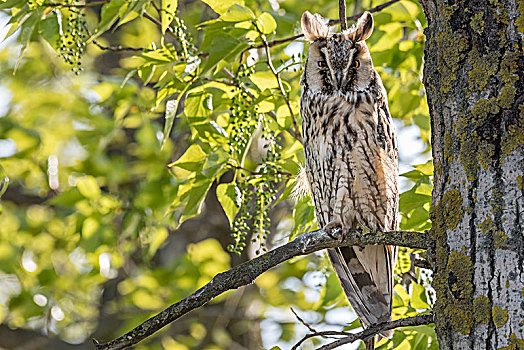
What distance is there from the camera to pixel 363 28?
7.61 feet

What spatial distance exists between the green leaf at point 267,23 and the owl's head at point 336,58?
0.63ft

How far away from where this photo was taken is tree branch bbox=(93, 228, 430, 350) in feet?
4.70

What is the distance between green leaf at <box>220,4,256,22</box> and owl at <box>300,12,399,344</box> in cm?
31

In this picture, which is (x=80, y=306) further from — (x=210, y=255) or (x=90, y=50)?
(x=90, y=50)

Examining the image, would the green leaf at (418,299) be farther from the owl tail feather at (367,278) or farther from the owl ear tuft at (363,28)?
the owl ear tuft at (363,28)

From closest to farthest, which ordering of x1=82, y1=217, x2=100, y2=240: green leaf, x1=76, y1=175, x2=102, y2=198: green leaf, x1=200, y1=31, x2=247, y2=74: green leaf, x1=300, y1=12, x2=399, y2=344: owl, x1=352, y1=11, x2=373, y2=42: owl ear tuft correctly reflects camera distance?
x1=200, y1=31, x2=247, y2=74: green leaf
x1=352, y1=11, x2=373, y2=42: owl ear tuft
x1=300, y1=12, x2=399, y2=344: owl
x1=82, y1=217, x2=100, y2=240: green leaf
x1=76, y1=175, x2=102, y2=198: green leaf

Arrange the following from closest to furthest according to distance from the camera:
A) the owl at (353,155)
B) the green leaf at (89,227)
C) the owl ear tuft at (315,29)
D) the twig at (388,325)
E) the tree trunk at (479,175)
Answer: the tree trunk at (479,175) < the twig at (388,325) < the owl at (353,155) < the owl ear tuft at (315,29) < the green leaf at (89,227)

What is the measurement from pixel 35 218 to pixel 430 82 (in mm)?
5547

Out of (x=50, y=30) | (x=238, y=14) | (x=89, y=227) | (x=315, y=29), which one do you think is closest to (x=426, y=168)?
(x=315, y=29)

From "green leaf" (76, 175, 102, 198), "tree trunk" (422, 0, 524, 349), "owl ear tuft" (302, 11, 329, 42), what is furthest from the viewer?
"green leaf" (76, 175, 102, 198)

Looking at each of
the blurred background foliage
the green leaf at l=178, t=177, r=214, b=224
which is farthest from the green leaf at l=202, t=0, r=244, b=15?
the green leaf at l=178, t=177, r=214, b=224

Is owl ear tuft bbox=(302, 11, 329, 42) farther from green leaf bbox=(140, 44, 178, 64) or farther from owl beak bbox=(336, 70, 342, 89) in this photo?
green leaf bbox=(140, 44, 178, 64)

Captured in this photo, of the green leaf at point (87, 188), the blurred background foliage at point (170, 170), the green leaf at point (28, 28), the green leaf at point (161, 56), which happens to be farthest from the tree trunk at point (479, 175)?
the green leaf at point (87, 188)

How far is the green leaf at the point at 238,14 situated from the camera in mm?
2158
